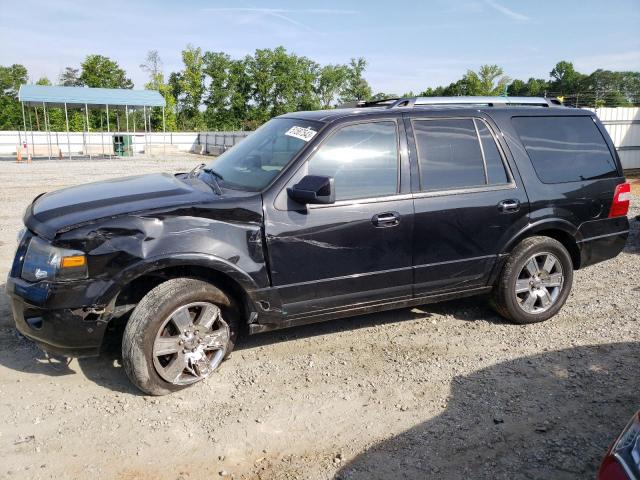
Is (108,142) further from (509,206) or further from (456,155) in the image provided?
(509,206)

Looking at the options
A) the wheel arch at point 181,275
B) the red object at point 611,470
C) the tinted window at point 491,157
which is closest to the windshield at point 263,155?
the wheel arch at point 181,275

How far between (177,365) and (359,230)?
1599mm

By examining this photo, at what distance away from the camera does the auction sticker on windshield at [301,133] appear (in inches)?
160

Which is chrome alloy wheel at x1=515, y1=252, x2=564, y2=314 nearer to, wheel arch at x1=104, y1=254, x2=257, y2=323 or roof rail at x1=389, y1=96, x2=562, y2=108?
roof rail at x1=389, y1=96, x2=562, y2=108

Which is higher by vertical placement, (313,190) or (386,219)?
(313,190)

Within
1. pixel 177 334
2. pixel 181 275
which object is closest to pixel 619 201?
pixel 181 275

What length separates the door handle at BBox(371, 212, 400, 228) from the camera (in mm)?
4031

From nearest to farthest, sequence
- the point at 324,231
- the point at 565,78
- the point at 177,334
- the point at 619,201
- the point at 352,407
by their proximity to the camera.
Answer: the point at 352,407 < the point at 177,334 < the point at 324,231 < the point at 619,201 < the point at 565,78

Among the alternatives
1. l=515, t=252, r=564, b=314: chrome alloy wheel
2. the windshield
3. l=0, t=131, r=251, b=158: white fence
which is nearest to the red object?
the windshield

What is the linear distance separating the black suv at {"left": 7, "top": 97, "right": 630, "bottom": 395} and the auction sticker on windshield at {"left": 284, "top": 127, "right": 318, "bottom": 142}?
0.05 feet

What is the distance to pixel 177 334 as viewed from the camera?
3.64m

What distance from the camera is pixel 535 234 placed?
479cm

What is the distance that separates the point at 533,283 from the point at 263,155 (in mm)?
2649

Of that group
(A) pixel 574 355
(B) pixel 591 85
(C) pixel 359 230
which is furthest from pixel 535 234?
(B) pixel 591 85
